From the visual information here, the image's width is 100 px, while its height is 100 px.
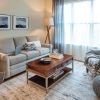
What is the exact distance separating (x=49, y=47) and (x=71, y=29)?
3.41 feet

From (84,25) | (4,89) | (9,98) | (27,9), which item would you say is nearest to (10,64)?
(4,89)

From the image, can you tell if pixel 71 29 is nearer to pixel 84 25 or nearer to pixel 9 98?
pixel 84 25

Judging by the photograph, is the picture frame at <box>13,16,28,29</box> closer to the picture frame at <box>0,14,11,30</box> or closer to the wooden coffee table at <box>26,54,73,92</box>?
the picture frame at <box>0,14,11,30</box>

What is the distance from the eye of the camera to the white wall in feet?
13.2

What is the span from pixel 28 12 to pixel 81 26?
1.93 m

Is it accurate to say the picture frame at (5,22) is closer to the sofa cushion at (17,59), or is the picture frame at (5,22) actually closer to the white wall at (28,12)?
the white wall at (28,12)

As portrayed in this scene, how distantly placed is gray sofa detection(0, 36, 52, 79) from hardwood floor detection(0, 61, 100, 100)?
27 centimetres

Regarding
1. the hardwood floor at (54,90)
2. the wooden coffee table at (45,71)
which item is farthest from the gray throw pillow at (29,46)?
the wooden coffee table at (45,71)

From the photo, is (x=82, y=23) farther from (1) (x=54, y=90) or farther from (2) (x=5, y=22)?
(1) (x=54, y=90)

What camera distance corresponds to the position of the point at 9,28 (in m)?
4.12

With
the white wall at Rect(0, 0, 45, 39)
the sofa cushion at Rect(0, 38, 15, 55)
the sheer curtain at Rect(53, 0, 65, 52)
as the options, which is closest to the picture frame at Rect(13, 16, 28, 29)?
the white wall at Rect(0, 0, 45, 39)

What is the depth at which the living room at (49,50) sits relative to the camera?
2.64 meters

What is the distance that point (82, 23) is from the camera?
4.44m

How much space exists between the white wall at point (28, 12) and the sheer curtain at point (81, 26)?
1.02m
